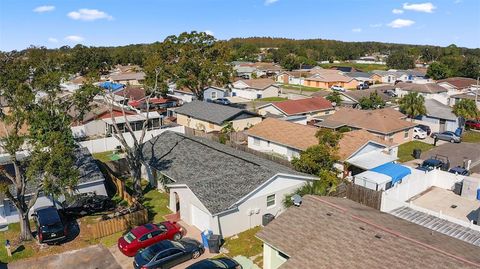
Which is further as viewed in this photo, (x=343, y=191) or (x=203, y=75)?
(x=203, y=75)

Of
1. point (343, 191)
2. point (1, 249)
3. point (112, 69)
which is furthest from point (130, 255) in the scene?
point (112, 69)

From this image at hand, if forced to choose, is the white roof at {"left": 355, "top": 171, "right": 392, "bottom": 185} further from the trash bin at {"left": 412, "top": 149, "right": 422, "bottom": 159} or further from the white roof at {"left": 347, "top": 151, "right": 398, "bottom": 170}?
the trash bin at {"left": 412, "top": 149, "right": 422, "bottom": 159}

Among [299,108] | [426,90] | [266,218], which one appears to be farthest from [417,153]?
[426,90]

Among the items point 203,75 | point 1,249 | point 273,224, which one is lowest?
point 1,249

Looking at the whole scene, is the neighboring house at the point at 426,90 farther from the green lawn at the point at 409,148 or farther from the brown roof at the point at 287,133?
the brown roof at the point at 287,133

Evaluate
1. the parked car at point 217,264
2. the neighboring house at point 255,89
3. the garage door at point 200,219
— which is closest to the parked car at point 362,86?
the neighboring house at point 255,89

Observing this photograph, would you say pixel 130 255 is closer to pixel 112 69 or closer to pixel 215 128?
pixel 215 128

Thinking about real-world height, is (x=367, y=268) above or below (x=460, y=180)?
above
